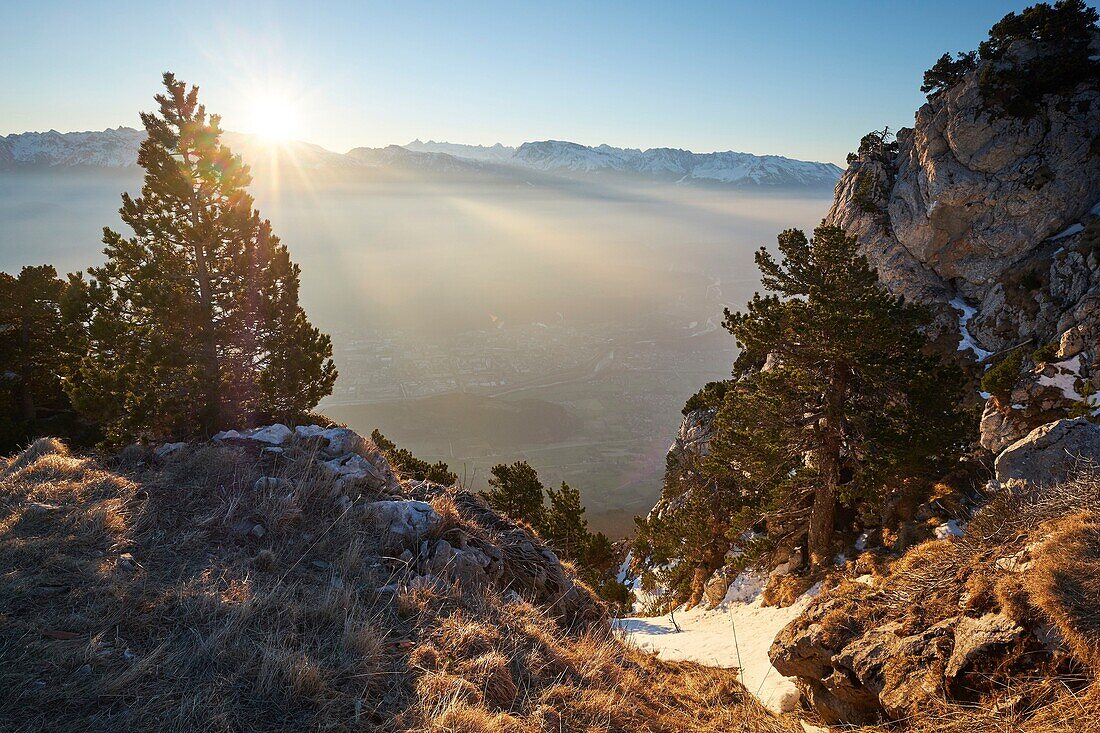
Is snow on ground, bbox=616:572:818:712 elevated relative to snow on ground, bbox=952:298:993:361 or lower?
lower

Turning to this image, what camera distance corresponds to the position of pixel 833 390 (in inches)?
Answer: 560

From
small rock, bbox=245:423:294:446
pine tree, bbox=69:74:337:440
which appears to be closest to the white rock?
small rock, bbox=245:423:294:446

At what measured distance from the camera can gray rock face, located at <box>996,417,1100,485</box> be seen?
377 inches

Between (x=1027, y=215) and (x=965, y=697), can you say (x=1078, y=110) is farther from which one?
(x=965, y=697)

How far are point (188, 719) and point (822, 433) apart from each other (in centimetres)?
1506

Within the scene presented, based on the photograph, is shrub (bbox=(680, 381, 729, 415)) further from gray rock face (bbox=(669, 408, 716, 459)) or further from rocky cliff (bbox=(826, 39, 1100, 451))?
rocky cliff (bbox=(826, 39, 1100, 451))

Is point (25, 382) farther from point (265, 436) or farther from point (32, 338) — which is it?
point (265, 436)

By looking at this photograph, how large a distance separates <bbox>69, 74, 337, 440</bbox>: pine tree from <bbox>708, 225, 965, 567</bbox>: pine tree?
48.0 feet

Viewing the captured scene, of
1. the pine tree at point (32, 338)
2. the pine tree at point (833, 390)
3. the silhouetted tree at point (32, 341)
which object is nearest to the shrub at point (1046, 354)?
the pine tree at point (833, 390)

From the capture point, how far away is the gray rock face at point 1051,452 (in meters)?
9.58

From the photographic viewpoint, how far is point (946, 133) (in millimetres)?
32812

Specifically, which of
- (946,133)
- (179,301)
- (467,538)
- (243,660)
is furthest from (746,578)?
(946,133)

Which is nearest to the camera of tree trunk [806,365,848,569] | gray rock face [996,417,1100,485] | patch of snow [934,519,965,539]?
gray rock face [996,417,1100,485]

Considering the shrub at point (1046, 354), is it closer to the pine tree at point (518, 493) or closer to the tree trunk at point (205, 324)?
the pine tree at point (518, 493)
